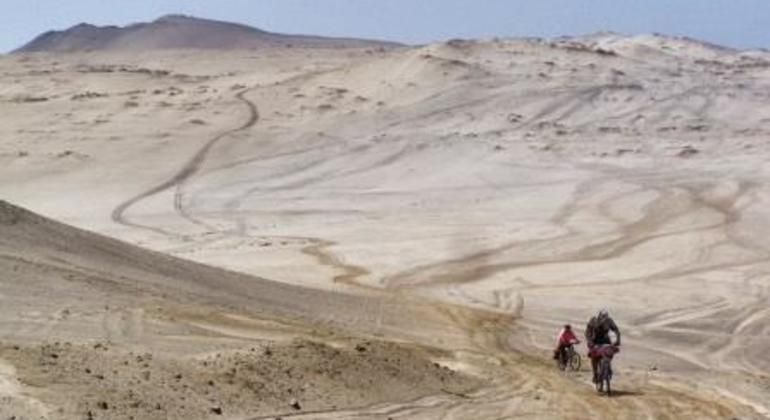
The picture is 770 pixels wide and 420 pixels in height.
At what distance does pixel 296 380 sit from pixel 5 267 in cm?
550

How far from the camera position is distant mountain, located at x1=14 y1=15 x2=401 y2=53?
409 feet

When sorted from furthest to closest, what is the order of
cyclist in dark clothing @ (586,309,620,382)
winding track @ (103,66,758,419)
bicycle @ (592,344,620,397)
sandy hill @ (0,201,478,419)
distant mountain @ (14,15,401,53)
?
1. distant mountain @ (14,15,401,53)
2. cyclist in dark clothing @ (586,309,620,382)
3. bicycle @ (592,344,620,397)
4. winding track @ (103,66,758,419)
5. sandy hill @ (0,201,478,419)

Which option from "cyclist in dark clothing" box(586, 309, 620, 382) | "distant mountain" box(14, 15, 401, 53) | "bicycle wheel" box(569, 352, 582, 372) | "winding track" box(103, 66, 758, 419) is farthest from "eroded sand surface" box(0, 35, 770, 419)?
"distant mountain" box(14, 15, 401, 53)

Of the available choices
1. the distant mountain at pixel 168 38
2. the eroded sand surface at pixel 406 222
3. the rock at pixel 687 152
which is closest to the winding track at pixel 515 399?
the eroded sand surface at pixel 406 222

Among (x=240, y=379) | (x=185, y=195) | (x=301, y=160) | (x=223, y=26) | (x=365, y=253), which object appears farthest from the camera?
(x=223, y=26)

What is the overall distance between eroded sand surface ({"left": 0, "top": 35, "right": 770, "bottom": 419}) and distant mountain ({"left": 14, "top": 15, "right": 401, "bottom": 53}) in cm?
3814

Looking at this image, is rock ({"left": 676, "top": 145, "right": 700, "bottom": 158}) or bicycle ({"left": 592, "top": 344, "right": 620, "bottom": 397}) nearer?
bicycle ({"left": 592, "top": 344, "right": 620, "bottom": 397})

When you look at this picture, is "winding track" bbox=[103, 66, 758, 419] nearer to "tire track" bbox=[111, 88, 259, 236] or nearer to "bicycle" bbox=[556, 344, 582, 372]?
"bicycle" bbox=[556, 344, 582, 372]

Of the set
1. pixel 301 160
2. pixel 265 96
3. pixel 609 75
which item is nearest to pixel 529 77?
pixel 609 75

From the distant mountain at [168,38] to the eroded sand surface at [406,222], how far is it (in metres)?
38.1

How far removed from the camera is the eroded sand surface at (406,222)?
15.4 m

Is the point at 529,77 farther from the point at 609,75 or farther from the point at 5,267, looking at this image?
the point at 5,267

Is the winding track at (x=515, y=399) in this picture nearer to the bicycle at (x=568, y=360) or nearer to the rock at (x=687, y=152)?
the bicycle at (x=568, y=360)

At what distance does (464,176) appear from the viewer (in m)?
47.9
